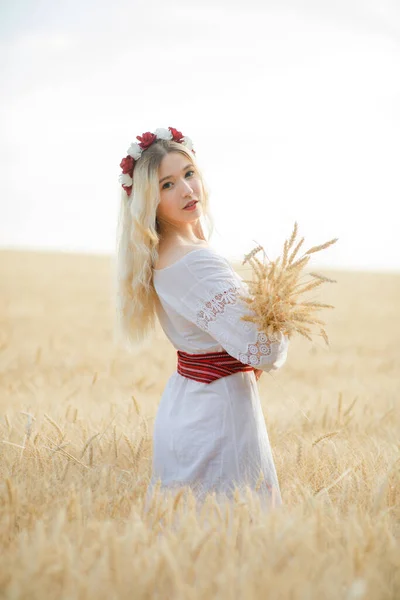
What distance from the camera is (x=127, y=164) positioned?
2.68 meters

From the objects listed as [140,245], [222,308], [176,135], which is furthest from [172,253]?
[176,135]

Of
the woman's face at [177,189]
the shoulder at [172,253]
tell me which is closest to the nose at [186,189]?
the woman's face at [177,189]

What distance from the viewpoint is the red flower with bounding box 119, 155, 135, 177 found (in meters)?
2.68

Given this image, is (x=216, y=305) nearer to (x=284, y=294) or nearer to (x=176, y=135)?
(x=284, y=294)

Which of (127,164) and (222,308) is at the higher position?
(127,164)

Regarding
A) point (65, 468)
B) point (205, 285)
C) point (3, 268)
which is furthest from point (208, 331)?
point (3, 268)

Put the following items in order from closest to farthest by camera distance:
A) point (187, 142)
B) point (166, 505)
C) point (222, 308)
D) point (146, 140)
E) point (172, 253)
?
point (166, 505) < point (222, 308) < point (172, 253) < point (146, 140) < point (187, 142)

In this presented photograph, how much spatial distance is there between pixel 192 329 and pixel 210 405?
288 mm

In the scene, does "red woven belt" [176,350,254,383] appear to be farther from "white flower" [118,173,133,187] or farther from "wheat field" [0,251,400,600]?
"white flower" [118,173,133,187]

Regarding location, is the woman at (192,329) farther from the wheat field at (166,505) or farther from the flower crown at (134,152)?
the wheat field at (166,505)

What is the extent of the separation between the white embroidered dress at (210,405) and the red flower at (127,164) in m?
0.52

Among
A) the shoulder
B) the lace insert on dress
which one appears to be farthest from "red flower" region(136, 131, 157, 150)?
the lace insert on dress

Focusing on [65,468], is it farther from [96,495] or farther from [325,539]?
[325,539]

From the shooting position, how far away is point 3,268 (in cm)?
1647
